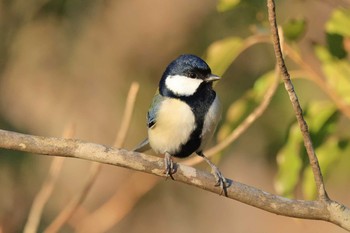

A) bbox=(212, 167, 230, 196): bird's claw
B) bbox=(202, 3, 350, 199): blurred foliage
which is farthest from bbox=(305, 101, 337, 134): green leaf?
bbox=(212, 167, 230, 196): bird's claw

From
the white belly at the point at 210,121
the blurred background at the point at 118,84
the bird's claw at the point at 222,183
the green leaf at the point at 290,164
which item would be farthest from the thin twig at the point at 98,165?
the blurred background at the point at 118,84

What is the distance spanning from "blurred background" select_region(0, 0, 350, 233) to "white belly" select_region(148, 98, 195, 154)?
94 centimetres

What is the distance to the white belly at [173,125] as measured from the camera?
2789 mm

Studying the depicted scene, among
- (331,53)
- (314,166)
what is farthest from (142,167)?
(331,53)

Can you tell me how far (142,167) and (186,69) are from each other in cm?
87

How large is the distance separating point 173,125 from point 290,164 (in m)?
0.46

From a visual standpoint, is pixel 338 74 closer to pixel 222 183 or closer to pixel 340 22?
pixel 340 22

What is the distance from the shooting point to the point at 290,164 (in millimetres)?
2828

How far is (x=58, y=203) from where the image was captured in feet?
14.8

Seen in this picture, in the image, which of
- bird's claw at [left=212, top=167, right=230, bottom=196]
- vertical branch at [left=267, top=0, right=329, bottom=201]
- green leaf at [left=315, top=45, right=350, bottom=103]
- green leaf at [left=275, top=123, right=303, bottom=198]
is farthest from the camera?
green leaf at [left=315, top=45, right=350, bottom=103]

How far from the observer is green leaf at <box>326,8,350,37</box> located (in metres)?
2.83

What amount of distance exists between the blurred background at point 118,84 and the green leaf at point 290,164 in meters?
1.01

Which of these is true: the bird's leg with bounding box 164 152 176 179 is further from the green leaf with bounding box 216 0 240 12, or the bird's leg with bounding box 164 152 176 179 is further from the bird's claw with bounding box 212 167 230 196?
the green leaf with bounding box 216 0 240 12

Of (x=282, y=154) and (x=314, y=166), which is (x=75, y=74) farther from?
(x=314, y=166)
